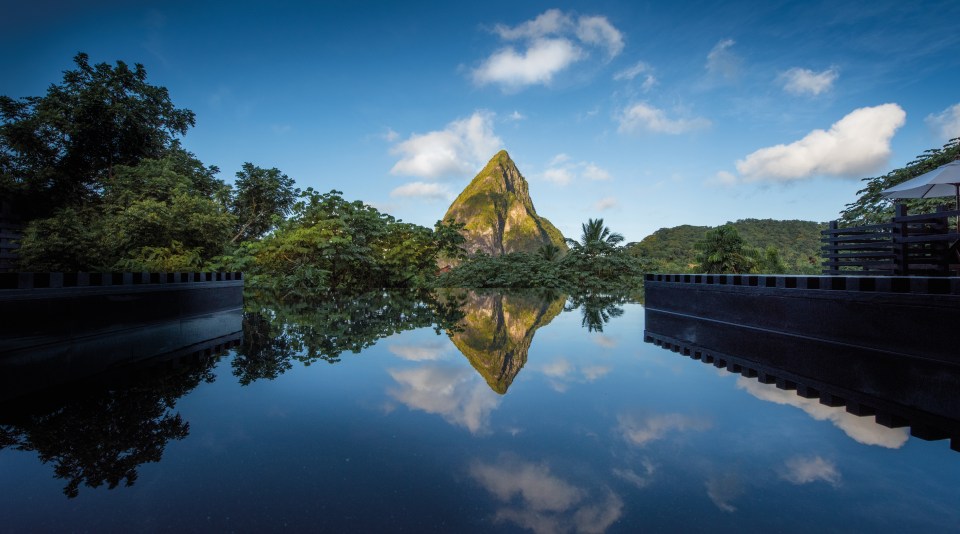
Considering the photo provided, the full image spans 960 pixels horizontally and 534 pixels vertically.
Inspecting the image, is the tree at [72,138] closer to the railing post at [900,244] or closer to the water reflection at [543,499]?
the water reflection at [543,499]

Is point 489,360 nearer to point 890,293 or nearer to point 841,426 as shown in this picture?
point 841,426

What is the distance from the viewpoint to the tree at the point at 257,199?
15.1m

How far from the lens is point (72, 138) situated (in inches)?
438

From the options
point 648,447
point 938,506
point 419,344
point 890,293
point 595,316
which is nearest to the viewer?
point 938,506

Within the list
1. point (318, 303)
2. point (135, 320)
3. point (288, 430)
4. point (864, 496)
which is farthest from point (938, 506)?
point (318, 303)

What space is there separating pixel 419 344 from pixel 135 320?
8.07 ft

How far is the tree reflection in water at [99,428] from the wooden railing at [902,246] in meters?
6.87

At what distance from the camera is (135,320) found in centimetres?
364

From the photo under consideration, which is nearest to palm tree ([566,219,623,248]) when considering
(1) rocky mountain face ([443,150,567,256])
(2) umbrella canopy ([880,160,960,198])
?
(2) umbrella canopy ([880,160,960,198])

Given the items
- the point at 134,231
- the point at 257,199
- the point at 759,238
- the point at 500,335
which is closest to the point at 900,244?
the point at 500,335

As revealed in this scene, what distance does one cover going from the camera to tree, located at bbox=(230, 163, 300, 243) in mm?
15133

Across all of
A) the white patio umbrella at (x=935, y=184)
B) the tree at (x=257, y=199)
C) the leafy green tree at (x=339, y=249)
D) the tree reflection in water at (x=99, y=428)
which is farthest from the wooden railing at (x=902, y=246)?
the tree at (x=257, y=199)

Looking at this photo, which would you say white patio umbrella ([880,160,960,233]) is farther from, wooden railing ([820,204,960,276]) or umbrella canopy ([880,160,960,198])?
wooden railing ([820,204,960,276])

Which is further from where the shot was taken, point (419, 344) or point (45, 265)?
point (45, 265)
